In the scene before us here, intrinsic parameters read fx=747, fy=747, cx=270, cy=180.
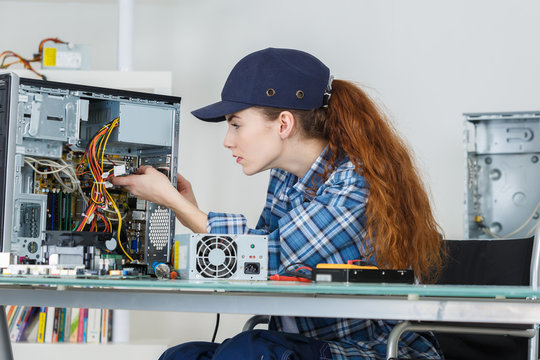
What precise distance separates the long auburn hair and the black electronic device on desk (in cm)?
32

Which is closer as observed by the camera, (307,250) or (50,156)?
(307,250)

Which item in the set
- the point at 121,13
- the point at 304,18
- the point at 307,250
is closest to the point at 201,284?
the point at 307,250

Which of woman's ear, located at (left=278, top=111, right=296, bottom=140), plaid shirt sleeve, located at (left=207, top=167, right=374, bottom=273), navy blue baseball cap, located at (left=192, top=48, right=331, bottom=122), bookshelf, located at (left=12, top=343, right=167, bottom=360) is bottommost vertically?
bookshelf, located at (left=12, top=343, right=167, bottom=360)

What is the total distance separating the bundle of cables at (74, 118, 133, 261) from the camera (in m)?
1.50

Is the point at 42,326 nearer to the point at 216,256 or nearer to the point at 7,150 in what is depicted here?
the point at 7,150

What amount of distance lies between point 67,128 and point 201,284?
24.9 inches

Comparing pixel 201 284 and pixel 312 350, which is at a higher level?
pixel 201 284

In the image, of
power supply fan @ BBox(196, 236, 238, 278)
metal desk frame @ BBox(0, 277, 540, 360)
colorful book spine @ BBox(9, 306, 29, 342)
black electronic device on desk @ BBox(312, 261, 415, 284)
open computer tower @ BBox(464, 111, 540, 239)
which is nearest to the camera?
metal desk frame @ BBox(0, 277, 540, 360)

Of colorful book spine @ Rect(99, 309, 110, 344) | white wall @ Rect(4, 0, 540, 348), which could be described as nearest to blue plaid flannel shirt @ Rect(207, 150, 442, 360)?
white wall @ Rect(4, 0, 540, 348)

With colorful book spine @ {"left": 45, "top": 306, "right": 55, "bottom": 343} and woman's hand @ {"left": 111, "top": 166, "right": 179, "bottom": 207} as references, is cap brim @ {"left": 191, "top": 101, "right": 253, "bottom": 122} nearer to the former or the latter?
woman's hand @ {"left": 111, "top": 166, "right": 179, "bottom": 207}

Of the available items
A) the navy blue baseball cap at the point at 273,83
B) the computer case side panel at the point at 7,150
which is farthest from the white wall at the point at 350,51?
the computer case side panel at the point at 7,150

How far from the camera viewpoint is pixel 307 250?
4.40 ft

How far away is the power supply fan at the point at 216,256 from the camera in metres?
1.19

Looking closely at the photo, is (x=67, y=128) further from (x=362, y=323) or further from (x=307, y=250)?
(x=362, y=323)
